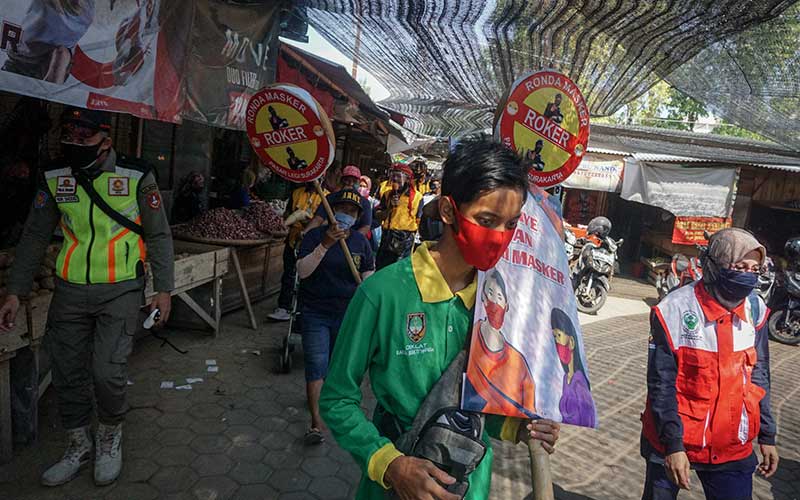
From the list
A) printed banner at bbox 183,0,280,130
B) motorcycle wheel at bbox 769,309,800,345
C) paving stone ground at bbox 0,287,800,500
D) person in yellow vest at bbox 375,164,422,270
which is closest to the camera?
paving stone ground at bbox 0,287,800,500

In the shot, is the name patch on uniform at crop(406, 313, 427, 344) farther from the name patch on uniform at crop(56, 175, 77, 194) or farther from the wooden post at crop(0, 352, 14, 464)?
the wooden post at crop(0, 352, 14, 464)

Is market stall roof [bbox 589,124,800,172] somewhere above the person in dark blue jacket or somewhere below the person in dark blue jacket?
above

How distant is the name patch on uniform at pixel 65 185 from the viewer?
2.92 m

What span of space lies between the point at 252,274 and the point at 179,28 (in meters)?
3.58

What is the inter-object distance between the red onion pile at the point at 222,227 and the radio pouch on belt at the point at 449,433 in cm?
517

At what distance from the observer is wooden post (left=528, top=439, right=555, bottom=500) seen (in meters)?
1.47

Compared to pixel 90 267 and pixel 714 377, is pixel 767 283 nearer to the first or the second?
pixel 714 377

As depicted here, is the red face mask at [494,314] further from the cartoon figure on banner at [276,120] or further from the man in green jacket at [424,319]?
the cartoon figure on banner at [276,120]

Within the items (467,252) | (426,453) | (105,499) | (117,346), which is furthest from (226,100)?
(426,453)

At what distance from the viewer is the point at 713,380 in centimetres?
236

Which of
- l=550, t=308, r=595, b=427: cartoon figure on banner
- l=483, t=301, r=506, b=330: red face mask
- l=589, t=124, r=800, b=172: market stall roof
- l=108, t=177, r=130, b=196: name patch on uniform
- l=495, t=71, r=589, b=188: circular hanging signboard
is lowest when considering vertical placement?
l=550, t=308, r=595, b=427: cartoon figure on banner

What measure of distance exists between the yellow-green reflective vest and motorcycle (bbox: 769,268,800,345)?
976 cm

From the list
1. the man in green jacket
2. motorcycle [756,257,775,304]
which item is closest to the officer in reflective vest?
the man in green jacket

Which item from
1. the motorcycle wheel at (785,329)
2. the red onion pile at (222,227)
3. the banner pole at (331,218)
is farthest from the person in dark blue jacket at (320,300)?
the motorcycle wheel at (785,329)
